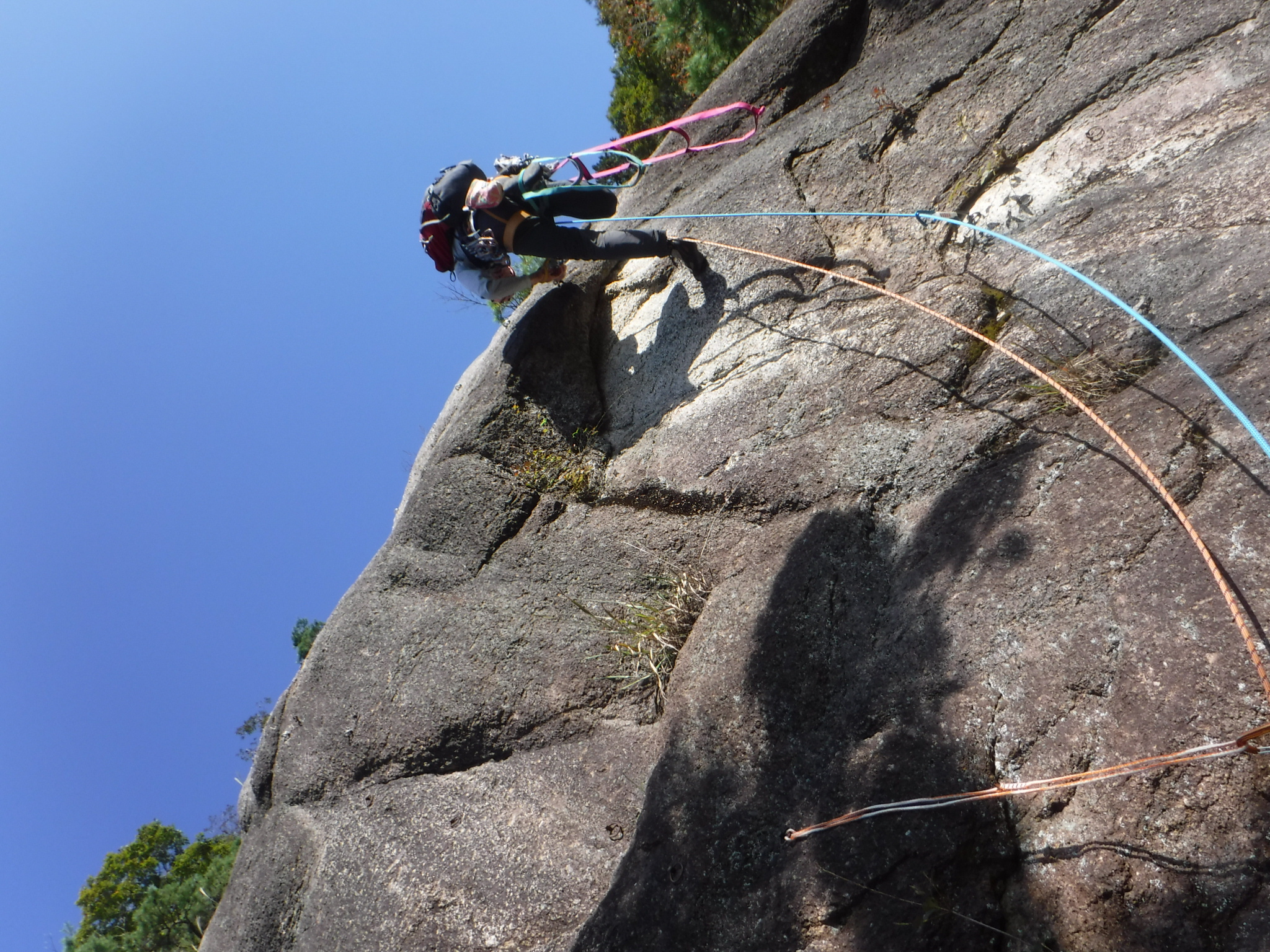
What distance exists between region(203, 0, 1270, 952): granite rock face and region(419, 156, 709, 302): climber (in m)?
0.43

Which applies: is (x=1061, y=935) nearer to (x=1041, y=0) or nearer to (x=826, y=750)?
(x=826, y=750)

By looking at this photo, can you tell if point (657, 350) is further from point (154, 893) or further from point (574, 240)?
point (154, 893)

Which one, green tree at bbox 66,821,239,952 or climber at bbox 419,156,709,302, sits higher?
climber at bbox 419,156,709,302

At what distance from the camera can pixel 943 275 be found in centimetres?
394

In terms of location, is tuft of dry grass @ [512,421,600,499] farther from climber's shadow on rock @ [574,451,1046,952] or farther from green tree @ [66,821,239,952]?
green tree @ [66,821,239,952]

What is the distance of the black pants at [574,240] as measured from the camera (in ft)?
16.1

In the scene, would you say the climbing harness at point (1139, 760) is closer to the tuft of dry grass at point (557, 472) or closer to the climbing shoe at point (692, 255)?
the climbing shoe at point (692, 255)

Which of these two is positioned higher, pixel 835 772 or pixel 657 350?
pixel 657 350

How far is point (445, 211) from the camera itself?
488 centimetres

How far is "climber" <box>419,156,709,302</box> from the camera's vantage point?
479 cm

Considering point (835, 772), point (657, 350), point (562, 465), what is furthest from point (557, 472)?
point (835, 772)

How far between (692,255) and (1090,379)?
8.35ft

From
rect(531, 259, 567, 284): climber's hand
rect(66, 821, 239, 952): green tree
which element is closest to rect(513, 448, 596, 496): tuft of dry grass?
rect(531, 259, 567, 284): climber's hand

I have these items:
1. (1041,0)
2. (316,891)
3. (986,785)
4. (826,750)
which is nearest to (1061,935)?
(986,785)
